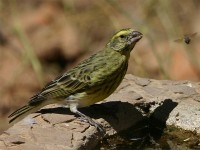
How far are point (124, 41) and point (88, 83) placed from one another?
576mm

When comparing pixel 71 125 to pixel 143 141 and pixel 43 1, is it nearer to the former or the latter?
pixel 143 141

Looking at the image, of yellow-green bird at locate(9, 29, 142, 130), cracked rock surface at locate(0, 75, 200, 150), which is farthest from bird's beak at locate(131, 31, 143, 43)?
cracked rock surface at locate(0, 75, 200, 150)

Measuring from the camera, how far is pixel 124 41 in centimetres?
700

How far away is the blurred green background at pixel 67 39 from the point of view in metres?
11.5

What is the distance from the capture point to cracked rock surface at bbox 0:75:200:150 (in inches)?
217

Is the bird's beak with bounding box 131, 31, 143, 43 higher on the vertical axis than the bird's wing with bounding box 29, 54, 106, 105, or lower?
higher

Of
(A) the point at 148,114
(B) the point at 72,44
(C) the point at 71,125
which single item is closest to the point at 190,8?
(B) the point at 72,44

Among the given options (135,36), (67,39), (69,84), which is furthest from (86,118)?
(67,39)

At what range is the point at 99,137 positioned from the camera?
19.6 ft

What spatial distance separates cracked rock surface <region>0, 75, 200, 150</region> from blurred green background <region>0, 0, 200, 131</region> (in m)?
4.07

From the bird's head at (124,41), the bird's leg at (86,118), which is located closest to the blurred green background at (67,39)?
the bird's head at (124,41)

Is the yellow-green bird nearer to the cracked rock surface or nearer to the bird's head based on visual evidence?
the bird's head

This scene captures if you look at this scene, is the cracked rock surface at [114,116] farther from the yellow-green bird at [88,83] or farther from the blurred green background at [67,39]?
the blurred green background at [67,39]

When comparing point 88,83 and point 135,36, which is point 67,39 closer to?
point 135,36
